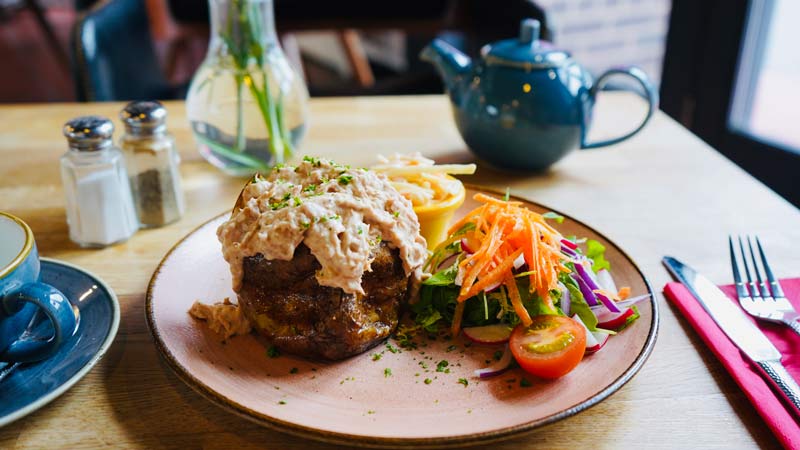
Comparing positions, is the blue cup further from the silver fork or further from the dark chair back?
the dark chair back

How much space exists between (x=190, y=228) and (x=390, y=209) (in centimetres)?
71

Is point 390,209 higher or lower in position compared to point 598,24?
higher

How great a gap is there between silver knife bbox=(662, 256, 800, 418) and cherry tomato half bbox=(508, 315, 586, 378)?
1.06ft

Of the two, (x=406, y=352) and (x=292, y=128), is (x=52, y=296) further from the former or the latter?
(x=292, y=128)

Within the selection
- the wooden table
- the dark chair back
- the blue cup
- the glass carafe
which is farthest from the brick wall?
the blue cup

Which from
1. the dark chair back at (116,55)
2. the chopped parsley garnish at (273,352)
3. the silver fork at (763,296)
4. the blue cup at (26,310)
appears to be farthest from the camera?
the dark chair back at (116,55)

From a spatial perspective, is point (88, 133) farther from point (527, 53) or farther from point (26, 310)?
point (527, 53)

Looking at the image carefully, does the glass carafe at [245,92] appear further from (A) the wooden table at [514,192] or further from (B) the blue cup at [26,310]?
(B) the blue cup at [26,310]

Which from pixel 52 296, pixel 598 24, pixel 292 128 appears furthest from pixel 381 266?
pixel 598 24

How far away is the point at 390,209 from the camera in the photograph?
1.34 m

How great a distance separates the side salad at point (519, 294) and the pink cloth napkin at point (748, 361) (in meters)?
0.15

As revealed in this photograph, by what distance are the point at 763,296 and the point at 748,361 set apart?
0.81ft

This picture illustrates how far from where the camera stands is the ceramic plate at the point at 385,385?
1018mm

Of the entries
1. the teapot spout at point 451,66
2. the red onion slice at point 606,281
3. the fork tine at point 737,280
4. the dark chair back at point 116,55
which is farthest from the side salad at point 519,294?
the dark chair back at point 116,55
